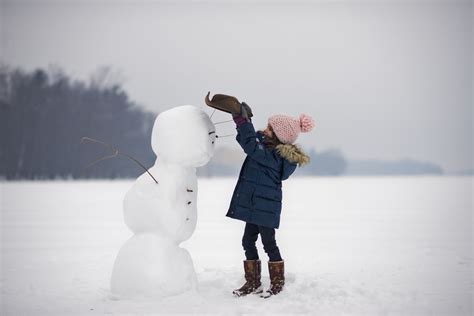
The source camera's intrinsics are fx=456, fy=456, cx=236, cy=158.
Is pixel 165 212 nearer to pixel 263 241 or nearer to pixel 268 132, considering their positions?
pixel 263 241

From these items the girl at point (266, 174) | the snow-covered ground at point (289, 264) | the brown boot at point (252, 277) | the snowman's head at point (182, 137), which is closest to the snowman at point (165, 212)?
the snowman's head at point (182, 137)

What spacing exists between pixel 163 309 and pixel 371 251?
3.85m

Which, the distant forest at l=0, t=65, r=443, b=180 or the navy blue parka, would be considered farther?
the distant forest at l=0, t=65, r=443, b=180

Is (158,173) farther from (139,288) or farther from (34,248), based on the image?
(34,248)

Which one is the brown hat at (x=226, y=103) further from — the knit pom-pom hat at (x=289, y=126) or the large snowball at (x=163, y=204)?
the large snowball at (x=163, y=204)

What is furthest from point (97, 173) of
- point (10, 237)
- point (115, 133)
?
point (10, 237)

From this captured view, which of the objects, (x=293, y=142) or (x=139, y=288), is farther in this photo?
(x=293, y=142)

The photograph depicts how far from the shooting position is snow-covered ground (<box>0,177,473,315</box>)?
3.67 metres

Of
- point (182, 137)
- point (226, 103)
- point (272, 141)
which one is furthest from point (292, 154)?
point (182, 137)

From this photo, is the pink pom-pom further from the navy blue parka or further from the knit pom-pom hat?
the navy blue parka

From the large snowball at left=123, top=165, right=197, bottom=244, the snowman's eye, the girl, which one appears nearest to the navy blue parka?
the girl

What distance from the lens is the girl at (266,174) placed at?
12.5 ft

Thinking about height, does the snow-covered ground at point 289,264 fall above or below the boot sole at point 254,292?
below

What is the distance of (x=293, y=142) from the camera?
4.05m
